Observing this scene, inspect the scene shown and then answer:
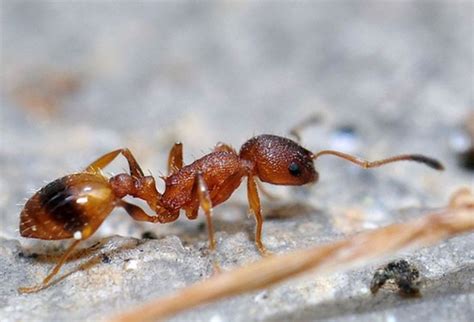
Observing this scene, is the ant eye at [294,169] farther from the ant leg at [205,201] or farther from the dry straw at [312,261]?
the dry straw at [312,261]

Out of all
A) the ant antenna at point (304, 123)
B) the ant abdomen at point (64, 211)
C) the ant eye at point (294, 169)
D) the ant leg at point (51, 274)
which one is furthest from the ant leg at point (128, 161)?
the ant antenna at point (304, 123)

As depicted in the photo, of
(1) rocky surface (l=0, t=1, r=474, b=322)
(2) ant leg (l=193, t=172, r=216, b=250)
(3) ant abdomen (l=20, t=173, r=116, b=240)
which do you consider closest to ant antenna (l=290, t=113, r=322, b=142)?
(1) rocky surface (l=0, t=1, r=474, b=322)

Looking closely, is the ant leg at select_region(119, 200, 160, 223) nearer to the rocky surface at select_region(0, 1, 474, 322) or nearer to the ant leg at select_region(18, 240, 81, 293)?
the rocky surface at select_region(0, 1, 474, 322)

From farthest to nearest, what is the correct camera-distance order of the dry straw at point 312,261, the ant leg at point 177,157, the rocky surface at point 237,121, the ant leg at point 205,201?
the ant leg at point 177,157 → the ant leg at point 205,201 → the rocky surface at point 237,121 → the dry straw at point 312,261

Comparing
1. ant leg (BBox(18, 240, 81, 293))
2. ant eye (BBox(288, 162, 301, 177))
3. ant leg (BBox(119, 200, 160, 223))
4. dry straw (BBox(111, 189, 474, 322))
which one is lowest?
dry straw (BBox(111, 189, 474, 322))

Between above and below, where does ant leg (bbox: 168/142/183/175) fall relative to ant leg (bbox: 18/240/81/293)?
above

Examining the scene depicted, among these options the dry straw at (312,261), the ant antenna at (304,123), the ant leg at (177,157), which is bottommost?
the dry straw at (312,261)

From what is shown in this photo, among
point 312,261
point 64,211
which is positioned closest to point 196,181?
point 64,211
